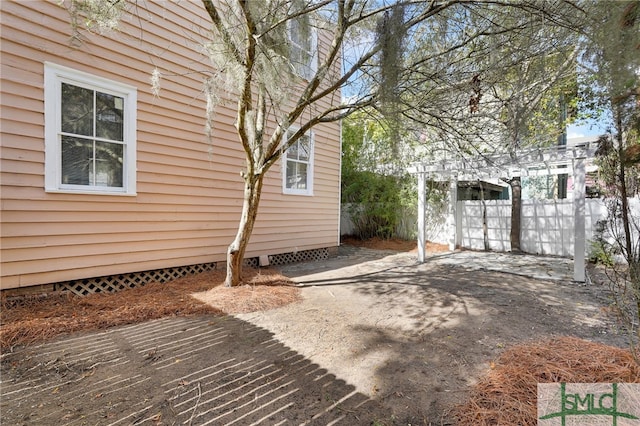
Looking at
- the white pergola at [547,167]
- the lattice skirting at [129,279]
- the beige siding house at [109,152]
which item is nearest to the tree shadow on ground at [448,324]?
the white pergola at [547,167]

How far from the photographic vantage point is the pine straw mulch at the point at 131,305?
281 centimetres

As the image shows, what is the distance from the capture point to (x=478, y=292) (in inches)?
173

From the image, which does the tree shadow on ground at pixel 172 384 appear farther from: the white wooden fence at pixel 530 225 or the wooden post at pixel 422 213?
the white wooden fence at pixel 530 225

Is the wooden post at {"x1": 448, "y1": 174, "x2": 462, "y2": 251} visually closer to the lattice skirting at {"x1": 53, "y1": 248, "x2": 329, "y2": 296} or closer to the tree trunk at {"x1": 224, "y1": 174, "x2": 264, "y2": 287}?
the lattice skirting at {"x1": 53, "y1": 248, "x2": 329, "y2": 296}

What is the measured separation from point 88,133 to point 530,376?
5105 millimetres

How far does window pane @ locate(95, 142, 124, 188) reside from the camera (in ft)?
12.6

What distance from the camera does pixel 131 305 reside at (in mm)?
3506

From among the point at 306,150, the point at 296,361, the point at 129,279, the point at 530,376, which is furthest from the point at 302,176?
the point at 530,376

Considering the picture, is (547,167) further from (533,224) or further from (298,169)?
(298,169)

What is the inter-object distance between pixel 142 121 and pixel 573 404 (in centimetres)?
528

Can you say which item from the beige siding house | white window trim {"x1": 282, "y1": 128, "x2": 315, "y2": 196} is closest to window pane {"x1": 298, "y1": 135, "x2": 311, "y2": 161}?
white window trim {"x1": 282, "y1": 128, "x2": 315, "y2": 196}

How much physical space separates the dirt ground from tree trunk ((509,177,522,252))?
4303 mm

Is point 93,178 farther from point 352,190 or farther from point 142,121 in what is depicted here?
point 352,190

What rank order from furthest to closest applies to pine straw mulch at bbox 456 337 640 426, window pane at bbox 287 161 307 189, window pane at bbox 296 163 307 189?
window pane at bbox 296 163 307 189
window pane at bbox 287 161 307 189
pine straw mulch at bbox 456 337 640 426
